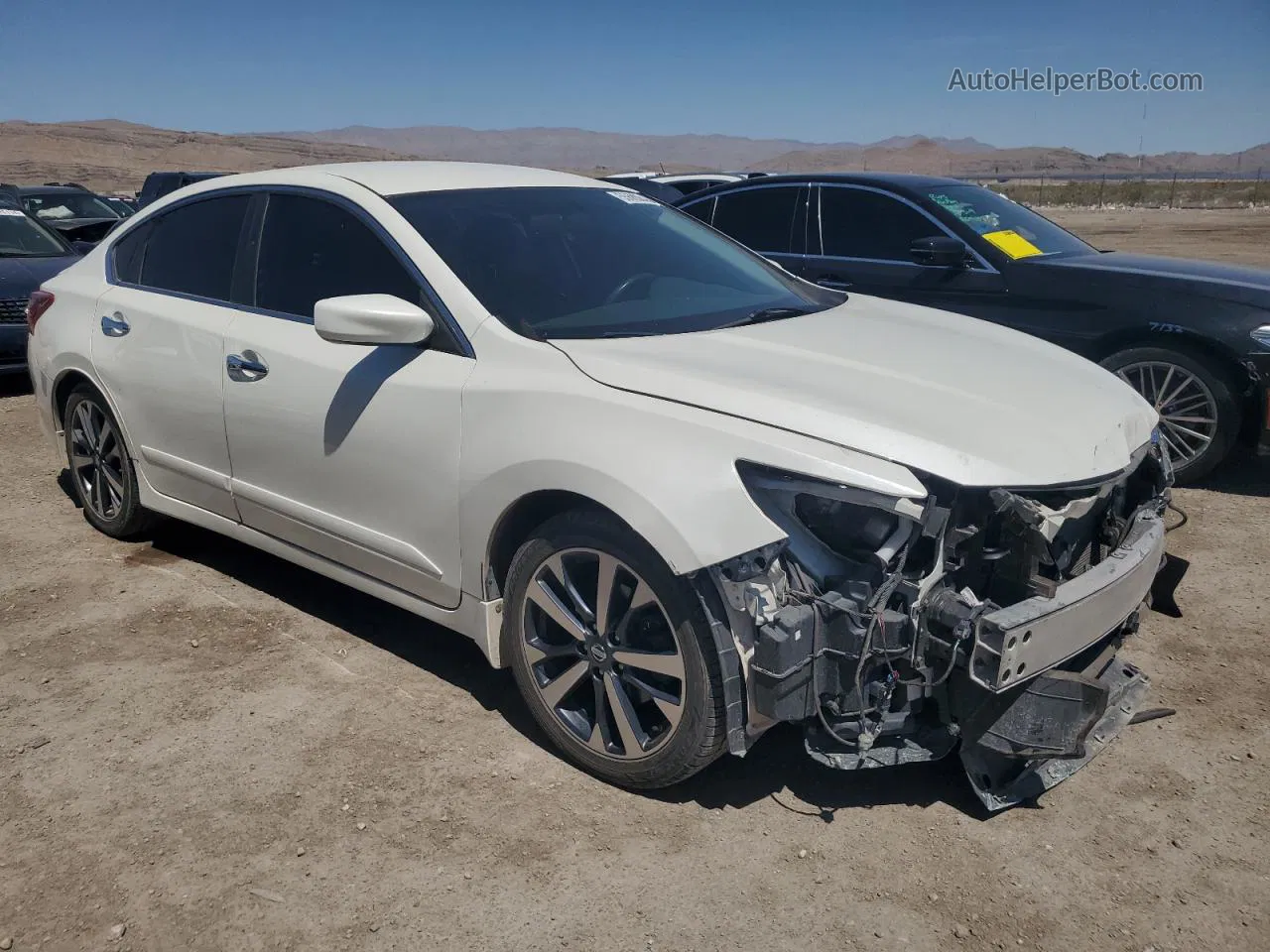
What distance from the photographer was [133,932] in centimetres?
258

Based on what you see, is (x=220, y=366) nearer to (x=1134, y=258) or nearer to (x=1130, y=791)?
(x=1130, y=791)

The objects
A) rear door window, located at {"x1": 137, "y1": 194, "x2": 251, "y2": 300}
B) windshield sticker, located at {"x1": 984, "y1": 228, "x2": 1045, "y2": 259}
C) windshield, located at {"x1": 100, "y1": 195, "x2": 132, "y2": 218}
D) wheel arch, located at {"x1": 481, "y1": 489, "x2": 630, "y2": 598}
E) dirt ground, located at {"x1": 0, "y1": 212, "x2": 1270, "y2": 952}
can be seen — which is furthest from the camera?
windshield, located at {"x1": 100, "y1": 195, "x2": 132, "y2": 218}

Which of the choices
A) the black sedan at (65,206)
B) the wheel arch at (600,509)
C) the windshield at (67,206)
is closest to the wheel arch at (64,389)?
the wheel arch at (600,509)

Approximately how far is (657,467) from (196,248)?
2665mm

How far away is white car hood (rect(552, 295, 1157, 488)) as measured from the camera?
2.72 meters

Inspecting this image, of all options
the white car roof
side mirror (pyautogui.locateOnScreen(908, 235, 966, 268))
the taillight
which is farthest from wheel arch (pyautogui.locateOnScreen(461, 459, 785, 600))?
side mirror (pyautogui.locateOnScreen(908, 235, 966, 268))

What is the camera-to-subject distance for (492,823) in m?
2.98

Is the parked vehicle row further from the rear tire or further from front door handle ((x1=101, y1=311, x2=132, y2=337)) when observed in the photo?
front door handle ((x1=101, y1=311, x2=132, y2=337))

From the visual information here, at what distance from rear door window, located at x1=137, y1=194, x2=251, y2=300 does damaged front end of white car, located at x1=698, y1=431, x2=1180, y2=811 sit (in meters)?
2.58

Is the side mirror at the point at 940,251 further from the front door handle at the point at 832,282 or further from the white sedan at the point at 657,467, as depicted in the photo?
the white sedan at the point at 657,467

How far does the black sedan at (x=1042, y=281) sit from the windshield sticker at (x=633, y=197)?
90.7 inches

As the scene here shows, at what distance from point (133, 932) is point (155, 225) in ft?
10.5

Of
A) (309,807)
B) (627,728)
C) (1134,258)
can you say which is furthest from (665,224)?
(1134,258)

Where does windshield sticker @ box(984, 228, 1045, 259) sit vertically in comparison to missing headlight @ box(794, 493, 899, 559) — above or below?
above
